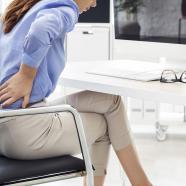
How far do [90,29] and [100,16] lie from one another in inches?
7.5

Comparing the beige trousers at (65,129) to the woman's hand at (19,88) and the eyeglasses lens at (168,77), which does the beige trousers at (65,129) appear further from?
the eyeglasses lens at (168,77)

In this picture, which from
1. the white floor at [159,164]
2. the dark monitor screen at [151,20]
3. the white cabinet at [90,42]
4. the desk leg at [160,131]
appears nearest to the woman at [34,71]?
the dark monitor screen at [151,20]

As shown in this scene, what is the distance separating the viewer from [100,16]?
3.59m

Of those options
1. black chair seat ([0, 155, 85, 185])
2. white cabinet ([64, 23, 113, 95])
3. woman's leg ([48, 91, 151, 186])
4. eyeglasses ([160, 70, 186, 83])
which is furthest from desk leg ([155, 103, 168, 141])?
black chair seat ([0, 155, 85, 185])

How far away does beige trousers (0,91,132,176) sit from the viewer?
1.63 meters

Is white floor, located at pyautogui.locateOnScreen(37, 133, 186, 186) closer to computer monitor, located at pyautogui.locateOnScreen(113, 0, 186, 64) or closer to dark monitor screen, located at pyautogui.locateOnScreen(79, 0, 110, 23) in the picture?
computer monitor, located at pyautogui.locateOnScreen(113, 0, 186, 64)

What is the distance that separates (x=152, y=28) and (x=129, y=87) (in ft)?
1.84

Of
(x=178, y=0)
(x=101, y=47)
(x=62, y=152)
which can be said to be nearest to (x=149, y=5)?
(x=178, y=0)

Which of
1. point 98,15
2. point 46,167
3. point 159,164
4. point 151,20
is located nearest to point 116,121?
point 46,167

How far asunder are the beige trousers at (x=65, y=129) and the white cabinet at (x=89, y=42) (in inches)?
60.7

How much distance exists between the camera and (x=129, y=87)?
169 cm

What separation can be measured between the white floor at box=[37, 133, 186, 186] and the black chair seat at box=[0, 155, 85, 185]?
0.84 metres

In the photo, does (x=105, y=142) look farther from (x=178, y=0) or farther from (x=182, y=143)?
(x=182, y=143)

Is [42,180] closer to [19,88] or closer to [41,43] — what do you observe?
[19,88]
